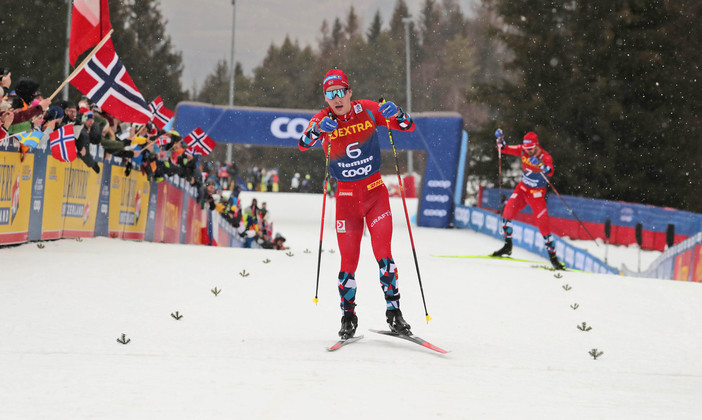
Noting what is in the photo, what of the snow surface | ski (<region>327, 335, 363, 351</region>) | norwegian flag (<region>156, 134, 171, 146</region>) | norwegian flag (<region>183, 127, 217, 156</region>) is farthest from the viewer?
norwegian flag (<region>183, 127, 217, 156</region>)

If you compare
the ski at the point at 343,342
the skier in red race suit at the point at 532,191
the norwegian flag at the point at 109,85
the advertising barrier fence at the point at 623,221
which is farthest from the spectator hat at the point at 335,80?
the advertising barrier fence at the point at 623,221

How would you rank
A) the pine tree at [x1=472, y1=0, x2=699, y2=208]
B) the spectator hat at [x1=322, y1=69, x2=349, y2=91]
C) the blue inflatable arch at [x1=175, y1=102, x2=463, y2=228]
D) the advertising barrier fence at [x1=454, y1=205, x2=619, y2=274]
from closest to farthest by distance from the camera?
the spectator hat at [x1=322, y1=69, x2=349, y2=91] < the advertising barrier fence at [x1=454, y1=205, x2=619, y2=274] < the blue inflatable arch at [x1=175, y1=102, x2=463, y2=228] < the pine tree at [x1=472, y1=0, x2=699, y2=208]

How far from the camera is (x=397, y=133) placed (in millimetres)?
27516

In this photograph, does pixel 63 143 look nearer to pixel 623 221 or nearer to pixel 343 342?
pixel 343 342

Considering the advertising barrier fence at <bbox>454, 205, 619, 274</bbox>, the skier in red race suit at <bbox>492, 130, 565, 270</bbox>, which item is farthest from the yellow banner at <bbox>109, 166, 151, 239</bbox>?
the advertising barrier fence at <bbox>454, 205, 619, 274</bbox>

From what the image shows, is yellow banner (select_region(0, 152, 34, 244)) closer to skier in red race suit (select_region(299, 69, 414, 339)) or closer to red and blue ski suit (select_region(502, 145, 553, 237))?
skier in red race suit (select_region(299, 69, 414, 339))

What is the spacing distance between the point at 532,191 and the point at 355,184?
8.19 m

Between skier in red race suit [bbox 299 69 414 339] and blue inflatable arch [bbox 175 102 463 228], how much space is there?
20.7 meters

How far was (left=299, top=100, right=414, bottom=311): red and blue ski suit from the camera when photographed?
654cm

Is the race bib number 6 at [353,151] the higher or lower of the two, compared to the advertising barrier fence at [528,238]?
higher

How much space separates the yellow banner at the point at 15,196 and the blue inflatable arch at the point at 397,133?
57.0 feet

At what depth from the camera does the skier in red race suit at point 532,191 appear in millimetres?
13898

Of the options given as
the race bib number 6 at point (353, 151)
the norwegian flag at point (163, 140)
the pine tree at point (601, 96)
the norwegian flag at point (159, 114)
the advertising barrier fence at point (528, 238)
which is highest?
the pine tree at point (601, 96)

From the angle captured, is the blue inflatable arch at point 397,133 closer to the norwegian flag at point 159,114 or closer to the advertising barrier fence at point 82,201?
the norwegian flag at point 159,114
